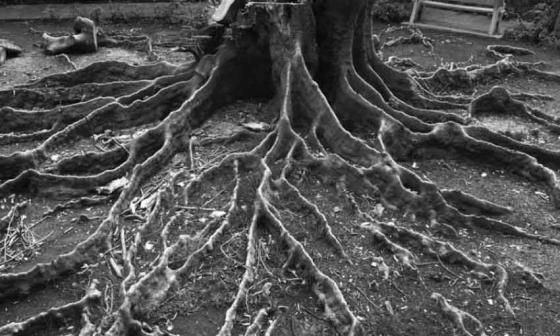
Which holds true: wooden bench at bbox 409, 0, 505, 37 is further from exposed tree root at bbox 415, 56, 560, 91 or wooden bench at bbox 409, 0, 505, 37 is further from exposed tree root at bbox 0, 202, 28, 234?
exposed tree root at bbox 0, 202, 28, 234

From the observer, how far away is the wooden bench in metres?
10.9

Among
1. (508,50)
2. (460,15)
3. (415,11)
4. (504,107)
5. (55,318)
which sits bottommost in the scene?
(55,318)

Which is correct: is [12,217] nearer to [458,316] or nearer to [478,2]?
[458,316]

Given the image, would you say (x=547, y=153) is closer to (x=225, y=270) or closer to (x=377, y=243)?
(x=377, y=243)

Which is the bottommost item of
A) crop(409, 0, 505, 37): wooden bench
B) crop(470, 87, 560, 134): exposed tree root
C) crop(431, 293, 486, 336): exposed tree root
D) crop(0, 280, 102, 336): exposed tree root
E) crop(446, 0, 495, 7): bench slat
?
crop(0, 280, 102, 336): exposed tree root

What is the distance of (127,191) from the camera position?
209 inches

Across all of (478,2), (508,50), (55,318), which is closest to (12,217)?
(55,318)

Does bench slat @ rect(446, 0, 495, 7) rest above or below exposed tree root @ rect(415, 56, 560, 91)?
above

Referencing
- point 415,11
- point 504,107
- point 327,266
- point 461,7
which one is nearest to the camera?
point 327,266

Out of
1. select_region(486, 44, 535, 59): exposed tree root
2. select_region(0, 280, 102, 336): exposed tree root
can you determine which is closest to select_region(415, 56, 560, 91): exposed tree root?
select_region(486, 44, 535, 59): exposed tree root

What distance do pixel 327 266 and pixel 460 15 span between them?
29.9 ft

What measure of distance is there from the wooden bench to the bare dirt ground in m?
5.78

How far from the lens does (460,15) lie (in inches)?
480

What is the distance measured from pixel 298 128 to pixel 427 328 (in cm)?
275
